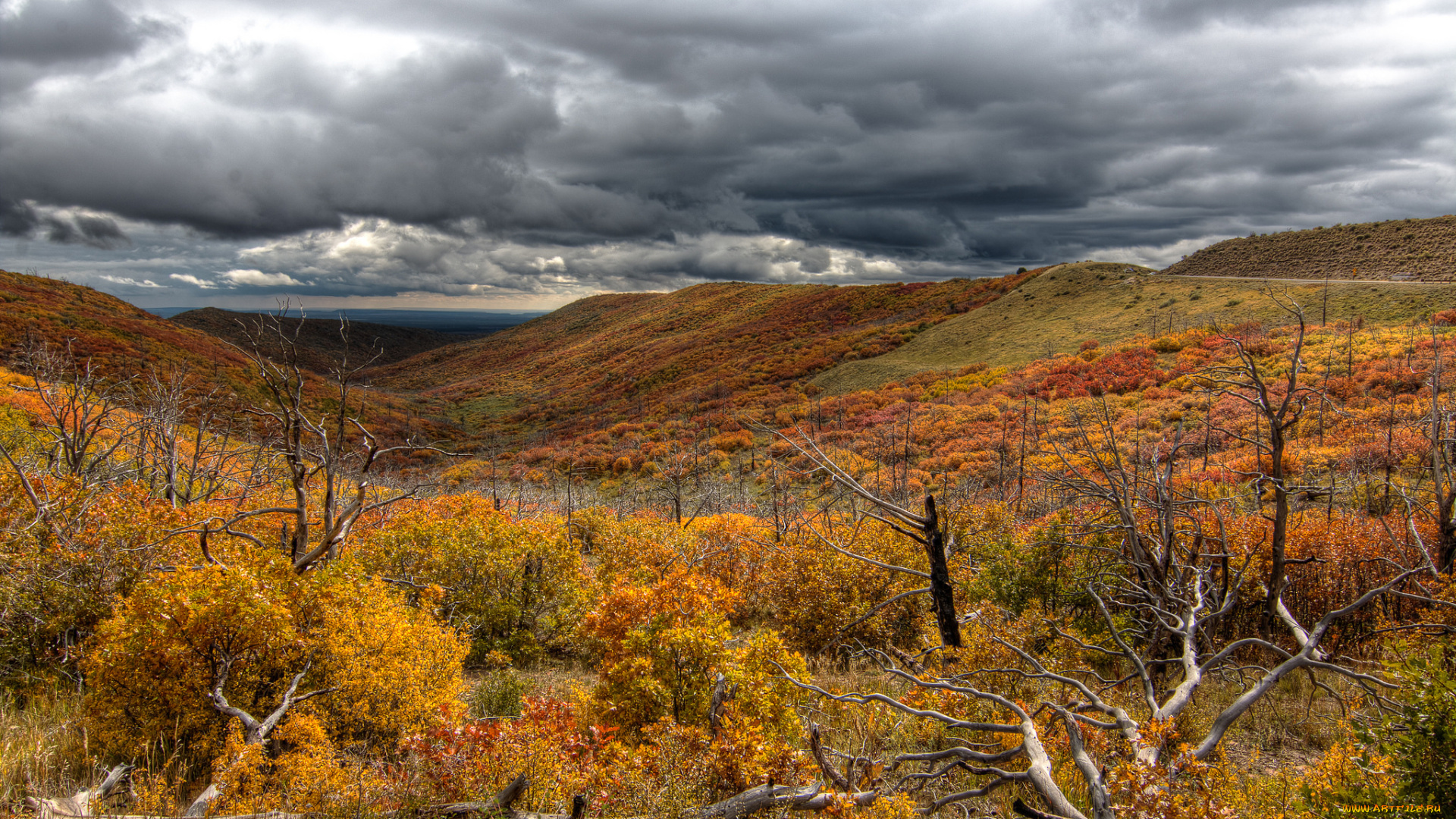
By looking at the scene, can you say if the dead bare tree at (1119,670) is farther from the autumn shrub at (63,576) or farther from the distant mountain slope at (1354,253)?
the distant mountain slope at (1354,253)

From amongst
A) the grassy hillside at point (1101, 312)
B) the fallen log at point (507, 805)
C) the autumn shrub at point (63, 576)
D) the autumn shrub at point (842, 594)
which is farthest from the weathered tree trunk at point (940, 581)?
the grassy hillside at point (1101, 312)

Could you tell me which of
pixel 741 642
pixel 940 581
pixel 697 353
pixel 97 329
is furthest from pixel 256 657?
pixel 697 353

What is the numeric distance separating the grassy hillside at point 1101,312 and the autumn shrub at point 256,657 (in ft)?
152

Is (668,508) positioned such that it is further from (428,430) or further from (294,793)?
(428,430)

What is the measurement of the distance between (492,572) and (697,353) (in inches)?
2826

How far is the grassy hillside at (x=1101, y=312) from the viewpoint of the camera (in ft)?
132

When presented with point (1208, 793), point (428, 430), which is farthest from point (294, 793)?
point (428, 430)

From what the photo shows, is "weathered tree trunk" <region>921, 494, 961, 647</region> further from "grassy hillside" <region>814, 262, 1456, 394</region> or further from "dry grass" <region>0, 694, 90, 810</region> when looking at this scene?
"grassy hillside" <region>814, 262, 1456, 394</region>

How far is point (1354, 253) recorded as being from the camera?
201 ft

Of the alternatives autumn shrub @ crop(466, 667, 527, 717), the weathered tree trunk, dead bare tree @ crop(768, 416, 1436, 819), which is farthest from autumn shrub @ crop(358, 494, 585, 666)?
the weathered tree trunk

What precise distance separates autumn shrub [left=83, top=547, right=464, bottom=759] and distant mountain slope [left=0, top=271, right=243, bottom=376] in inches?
1872

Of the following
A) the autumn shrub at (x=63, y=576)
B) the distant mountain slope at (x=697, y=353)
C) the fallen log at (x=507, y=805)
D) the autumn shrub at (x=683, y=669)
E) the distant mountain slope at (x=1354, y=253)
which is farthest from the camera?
the distant mountain slope at (x=697, y=353)

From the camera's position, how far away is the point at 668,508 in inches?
1149

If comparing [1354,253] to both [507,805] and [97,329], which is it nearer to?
[507,805]
